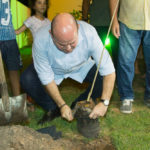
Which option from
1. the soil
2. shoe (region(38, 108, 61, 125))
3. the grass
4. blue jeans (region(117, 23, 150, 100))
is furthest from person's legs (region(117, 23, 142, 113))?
the soil

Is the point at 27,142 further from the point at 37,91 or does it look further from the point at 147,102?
the point at 147,102

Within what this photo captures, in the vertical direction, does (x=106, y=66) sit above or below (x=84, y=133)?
above

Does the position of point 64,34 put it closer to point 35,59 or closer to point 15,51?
point 35,59

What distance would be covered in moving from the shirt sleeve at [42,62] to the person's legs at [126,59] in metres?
0.93

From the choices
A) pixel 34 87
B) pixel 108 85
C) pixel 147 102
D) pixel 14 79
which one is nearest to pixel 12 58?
pixel 14 79

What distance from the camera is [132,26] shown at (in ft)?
8.43

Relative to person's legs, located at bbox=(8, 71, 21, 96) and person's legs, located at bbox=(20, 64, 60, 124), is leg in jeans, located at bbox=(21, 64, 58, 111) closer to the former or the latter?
person's legs, located at bbox=(20, 64, 60, 124)

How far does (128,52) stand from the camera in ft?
8.73

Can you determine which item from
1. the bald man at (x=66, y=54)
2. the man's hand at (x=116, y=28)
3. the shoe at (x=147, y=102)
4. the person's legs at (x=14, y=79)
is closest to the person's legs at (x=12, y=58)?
the person's legs at (x=14, y=79)

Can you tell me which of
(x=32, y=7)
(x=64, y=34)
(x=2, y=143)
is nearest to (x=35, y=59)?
(x=64, y=34)

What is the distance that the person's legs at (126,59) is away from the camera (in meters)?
2.62

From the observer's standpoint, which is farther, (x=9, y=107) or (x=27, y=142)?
(x=9, y=107)

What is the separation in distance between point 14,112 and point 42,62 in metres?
0.49

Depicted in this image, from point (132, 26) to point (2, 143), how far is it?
1.72 m
